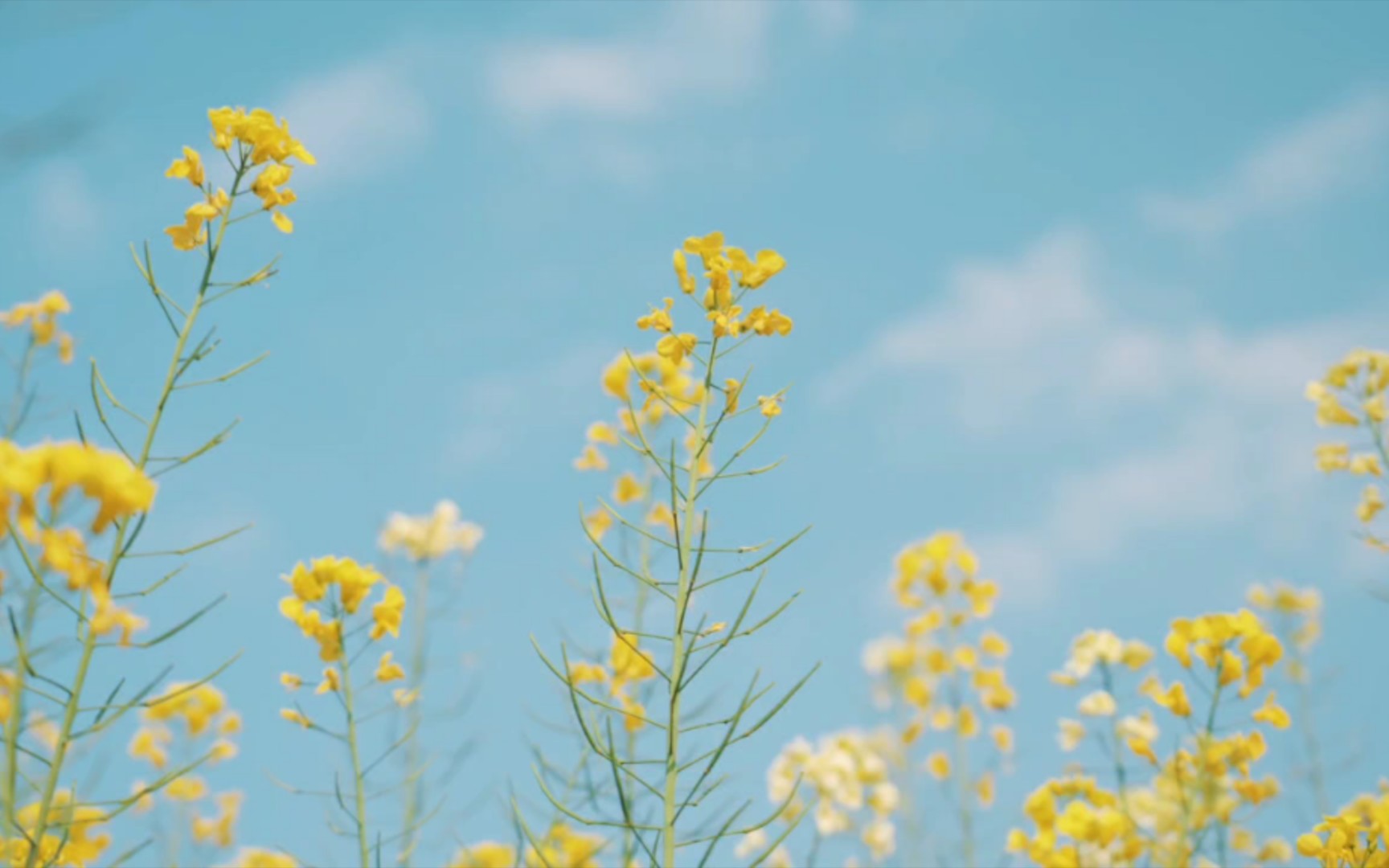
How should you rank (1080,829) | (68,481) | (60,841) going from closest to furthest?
(68,481) < (60,841) < (1080,829)

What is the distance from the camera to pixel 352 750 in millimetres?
2604

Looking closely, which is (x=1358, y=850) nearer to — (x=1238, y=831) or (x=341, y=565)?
(x=341, y=565)

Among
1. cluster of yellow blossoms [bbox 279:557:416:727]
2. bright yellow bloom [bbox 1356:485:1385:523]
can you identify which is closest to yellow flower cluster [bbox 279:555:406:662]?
cluster of yellow blossoms [bbox 279:557:416:727]

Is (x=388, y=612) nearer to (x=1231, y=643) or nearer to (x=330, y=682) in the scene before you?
(x=330, y=682)


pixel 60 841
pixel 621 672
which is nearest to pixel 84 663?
pixel 60 841

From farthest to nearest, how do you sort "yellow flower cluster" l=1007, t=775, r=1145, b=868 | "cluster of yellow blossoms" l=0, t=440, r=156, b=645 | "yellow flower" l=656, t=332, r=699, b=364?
"yellow flower cluster" l=1007, t=775, r=1145, b=868 → "yellow flower" l=656, t=332, r=699, b=364 → "cluster of yellow blossoms" l=0, t=440, r=156, b=645

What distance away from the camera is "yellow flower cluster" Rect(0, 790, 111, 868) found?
1639 millimetres

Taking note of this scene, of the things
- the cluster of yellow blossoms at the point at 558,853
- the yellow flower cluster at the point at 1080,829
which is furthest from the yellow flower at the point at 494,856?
the yellow flower cluster at the point at 1080,829

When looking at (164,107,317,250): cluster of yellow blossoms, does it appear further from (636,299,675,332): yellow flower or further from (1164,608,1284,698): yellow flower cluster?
(1164,608,1284,698): yellow flower cluster

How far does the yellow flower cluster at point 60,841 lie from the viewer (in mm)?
1639

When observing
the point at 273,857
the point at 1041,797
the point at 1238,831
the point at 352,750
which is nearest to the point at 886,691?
the point at 1041,797

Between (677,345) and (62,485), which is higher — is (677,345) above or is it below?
above

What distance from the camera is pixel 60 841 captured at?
197cm

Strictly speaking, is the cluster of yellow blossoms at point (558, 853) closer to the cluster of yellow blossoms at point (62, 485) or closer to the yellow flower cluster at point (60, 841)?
the yellow flower cluster at point (60, 841)
